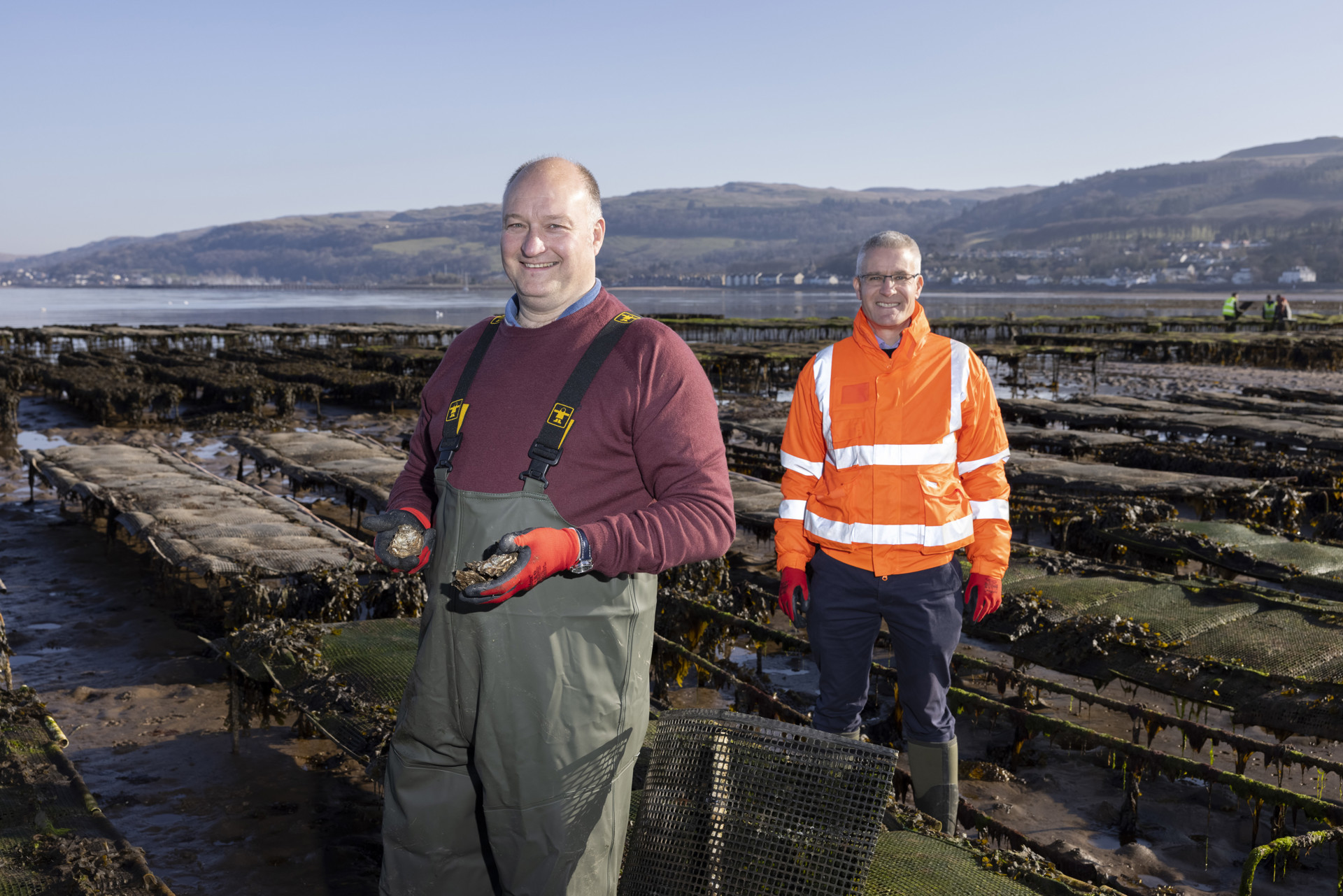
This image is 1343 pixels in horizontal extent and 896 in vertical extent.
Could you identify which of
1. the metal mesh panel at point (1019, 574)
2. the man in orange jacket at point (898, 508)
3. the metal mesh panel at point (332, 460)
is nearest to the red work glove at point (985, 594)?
the man in orange jacket at point (898, 508)

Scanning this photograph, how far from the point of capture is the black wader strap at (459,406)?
2.49 meters

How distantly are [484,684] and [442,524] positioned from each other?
1.43ft

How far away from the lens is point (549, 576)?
2.20 metres

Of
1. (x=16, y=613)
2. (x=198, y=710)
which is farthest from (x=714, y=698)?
(x=16, y=613)

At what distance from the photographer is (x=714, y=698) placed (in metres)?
7.87

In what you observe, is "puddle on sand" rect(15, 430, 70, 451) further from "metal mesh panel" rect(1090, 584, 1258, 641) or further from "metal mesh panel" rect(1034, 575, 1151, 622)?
"metal mesh panel" rect(1090, 584, 1258, 641)

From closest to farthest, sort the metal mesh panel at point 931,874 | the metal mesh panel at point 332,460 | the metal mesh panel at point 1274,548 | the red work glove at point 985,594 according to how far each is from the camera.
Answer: the metal mesh panel at point 931,874, the red work glove at point 985,594, the metal mesh panel at point 1274,548, the metal mesh panel at point 332,460

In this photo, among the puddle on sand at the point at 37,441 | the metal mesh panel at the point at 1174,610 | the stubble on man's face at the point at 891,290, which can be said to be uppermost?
the stubble on man's face at the point at 891,290

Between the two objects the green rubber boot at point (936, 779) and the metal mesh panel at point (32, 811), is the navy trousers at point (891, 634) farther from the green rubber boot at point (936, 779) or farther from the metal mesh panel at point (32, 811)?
the metal mesh panel at point (32, 811)

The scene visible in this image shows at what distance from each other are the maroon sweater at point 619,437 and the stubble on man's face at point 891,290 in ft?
5.79

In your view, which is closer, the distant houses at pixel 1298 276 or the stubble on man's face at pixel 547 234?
the stubble on man's face at pixel 547 234

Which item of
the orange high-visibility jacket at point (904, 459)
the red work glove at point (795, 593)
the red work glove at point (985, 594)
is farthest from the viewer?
the red work glove at point (795, 593)

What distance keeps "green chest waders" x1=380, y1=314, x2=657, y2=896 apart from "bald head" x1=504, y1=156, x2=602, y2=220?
0.34 m

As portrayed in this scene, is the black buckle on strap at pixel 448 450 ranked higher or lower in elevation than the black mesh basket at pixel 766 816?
higher
